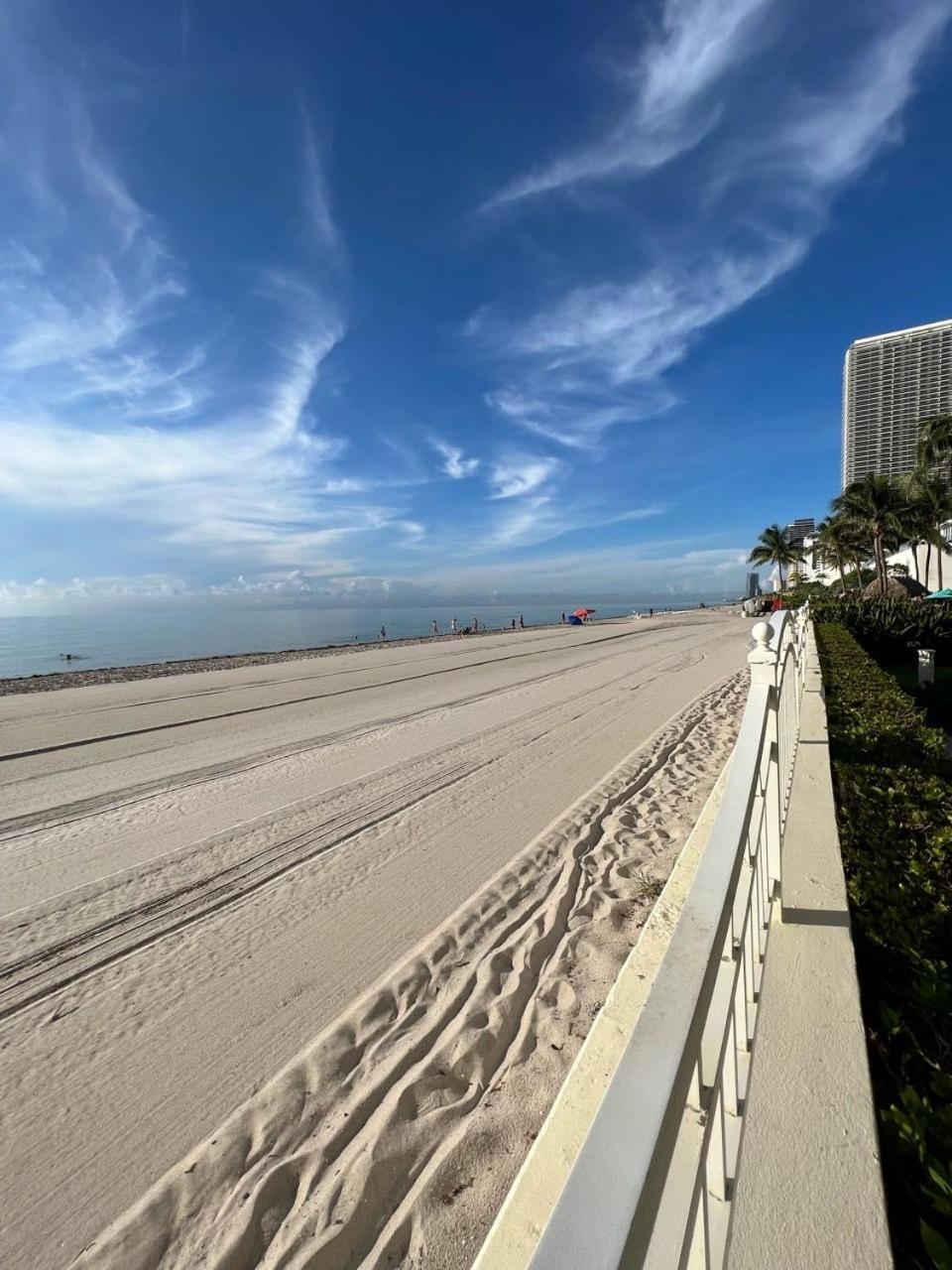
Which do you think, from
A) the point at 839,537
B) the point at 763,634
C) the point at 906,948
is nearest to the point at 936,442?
the point at 839,537

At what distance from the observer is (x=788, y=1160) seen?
4.93ft

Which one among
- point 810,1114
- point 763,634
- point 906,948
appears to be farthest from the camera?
point 763,634

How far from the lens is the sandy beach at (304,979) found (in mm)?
2027

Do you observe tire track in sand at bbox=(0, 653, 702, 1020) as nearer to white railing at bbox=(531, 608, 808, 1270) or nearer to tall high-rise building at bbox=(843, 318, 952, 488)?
white railing at bbox=(531, 608, 808, 1270)

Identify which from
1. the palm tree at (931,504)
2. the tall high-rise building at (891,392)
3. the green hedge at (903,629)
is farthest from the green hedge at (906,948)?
the tall high-rise building at (891,392)

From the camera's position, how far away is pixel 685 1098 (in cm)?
83

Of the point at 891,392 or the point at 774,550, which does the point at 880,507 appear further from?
the point at 891,392

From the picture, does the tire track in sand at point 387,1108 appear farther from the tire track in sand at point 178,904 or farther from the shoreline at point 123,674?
the shoreline at point 123,674

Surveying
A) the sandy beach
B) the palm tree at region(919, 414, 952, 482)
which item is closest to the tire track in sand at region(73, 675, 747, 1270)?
the sandy beach

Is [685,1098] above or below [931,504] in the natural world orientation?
below

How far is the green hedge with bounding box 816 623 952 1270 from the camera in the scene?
1.37 meters

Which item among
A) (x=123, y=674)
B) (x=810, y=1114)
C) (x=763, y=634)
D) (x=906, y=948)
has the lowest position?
(x=810, y=1114)

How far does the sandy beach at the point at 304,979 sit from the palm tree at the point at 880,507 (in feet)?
137

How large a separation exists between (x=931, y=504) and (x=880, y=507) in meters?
3.28
